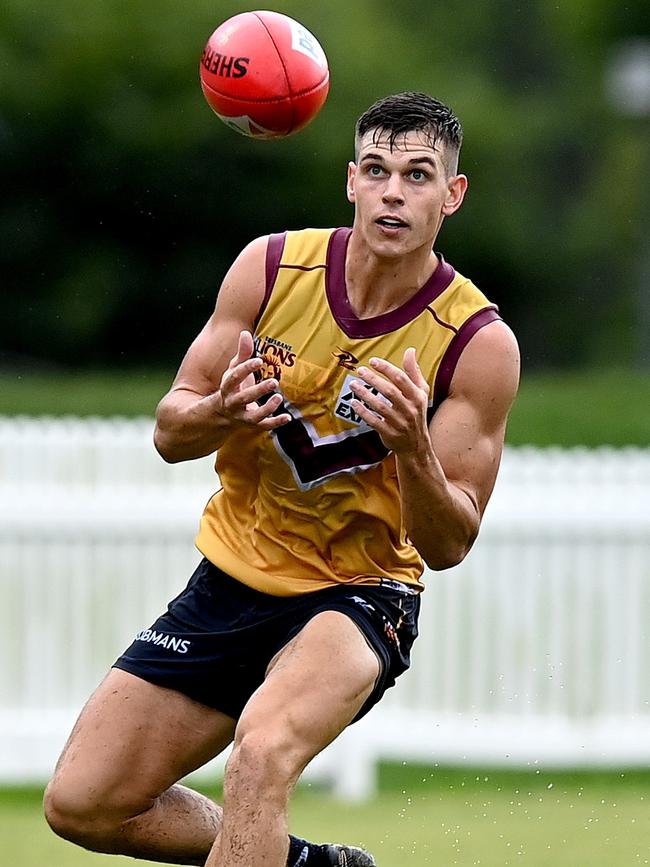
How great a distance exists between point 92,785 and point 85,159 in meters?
19.3

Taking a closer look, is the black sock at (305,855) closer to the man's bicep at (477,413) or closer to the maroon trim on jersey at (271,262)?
the man's bicep at (477,413)

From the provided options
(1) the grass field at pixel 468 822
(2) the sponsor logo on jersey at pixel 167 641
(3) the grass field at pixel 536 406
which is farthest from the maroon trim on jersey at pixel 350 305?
(3) the grass field at pixel 536 406

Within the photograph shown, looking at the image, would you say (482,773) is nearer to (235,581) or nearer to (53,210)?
(235,581)

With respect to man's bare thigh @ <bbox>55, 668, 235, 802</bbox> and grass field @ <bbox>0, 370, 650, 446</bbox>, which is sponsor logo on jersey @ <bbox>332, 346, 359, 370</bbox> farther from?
grass field @ <bbox>0, 370, 650, 446</bbox>

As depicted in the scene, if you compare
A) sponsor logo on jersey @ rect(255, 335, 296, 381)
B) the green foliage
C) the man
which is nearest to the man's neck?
the man

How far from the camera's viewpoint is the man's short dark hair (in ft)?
18.3

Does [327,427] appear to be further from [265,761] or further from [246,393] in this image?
[265,761]

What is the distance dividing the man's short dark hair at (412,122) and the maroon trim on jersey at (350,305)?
32 cm

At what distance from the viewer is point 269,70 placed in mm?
5984

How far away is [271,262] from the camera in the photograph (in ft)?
18.8

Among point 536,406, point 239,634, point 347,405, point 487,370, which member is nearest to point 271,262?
point 347,405

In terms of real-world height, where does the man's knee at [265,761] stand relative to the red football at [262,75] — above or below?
below

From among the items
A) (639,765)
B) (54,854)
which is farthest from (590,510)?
(54,854)

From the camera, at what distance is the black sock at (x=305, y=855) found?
19.2ft
